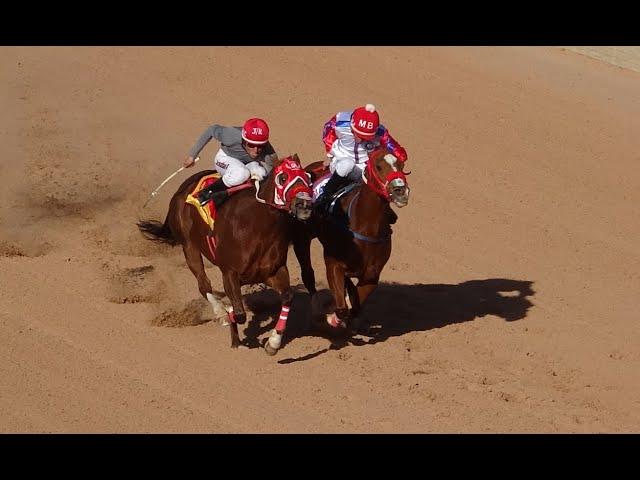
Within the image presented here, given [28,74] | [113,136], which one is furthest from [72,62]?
[113,136]

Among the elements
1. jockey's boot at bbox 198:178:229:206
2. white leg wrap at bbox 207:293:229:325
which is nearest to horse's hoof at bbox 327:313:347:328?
white leg wrap at bbox 207:293:229:325

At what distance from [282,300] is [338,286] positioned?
0.71m

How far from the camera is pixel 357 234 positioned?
A: 41.5ft

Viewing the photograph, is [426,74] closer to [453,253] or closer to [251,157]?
[453,253]

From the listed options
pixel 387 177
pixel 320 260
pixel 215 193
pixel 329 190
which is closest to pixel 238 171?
pixel 215 193

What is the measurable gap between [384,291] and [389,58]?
10.1m

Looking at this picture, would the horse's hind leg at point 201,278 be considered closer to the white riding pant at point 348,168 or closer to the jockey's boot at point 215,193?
the jockey's boot at point 215,193

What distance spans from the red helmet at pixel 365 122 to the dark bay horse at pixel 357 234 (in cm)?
57

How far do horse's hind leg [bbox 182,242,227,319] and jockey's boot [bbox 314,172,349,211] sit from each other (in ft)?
5.64

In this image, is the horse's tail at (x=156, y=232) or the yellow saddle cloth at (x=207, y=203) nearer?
the yellow saddle cloth at (x=207, y=203)

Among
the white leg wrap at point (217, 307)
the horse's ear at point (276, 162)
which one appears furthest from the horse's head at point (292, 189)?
the white leg wrap at point (217, 307)

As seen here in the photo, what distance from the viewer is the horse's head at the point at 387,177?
11.8 meters

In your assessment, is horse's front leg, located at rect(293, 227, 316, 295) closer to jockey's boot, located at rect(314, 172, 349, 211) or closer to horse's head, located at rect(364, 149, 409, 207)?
jockey's boot, located at rect(314, 172, 349, 211)

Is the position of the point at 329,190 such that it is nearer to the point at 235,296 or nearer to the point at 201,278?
the point at 235,296
